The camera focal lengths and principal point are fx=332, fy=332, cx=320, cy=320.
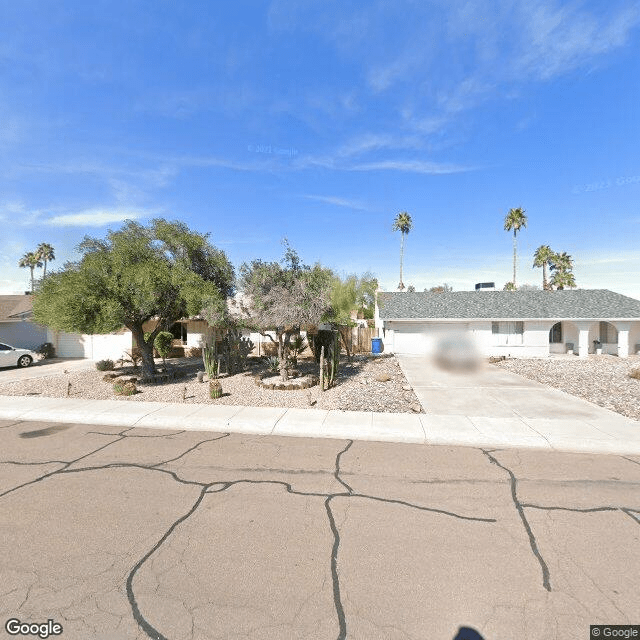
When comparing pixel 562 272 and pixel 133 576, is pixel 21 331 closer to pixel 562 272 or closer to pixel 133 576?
pixel 133 576

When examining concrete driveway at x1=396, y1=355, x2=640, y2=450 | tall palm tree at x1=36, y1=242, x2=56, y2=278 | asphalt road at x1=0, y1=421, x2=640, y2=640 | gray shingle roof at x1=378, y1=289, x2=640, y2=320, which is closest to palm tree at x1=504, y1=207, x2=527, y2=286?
gray shingle roof at x1=378, y1=289, x2=640, y2=320

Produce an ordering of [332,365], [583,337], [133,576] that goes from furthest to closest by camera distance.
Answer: [583,337]
[332,365]
[133,576]

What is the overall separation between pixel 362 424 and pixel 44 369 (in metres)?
17.9

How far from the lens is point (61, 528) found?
4012 millimetres

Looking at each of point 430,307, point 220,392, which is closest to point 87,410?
point 220,392

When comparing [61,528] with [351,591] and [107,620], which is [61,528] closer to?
[107,620]

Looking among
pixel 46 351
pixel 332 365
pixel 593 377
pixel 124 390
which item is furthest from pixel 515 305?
pixel 46 351

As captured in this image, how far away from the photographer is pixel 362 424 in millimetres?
8016

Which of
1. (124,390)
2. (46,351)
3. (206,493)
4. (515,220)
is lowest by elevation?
(206,493)

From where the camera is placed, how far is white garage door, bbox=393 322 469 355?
73.2 ft

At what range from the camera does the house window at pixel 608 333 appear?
22391 mm

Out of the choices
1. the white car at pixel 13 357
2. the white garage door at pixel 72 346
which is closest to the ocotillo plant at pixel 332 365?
the white car at pixel 13 357

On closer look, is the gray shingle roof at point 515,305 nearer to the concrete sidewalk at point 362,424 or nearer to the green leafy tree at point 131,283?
the green leafy tree at point 131,283

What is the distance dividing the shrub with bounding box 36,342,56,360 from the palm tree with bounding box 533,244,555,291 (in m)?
50.7
